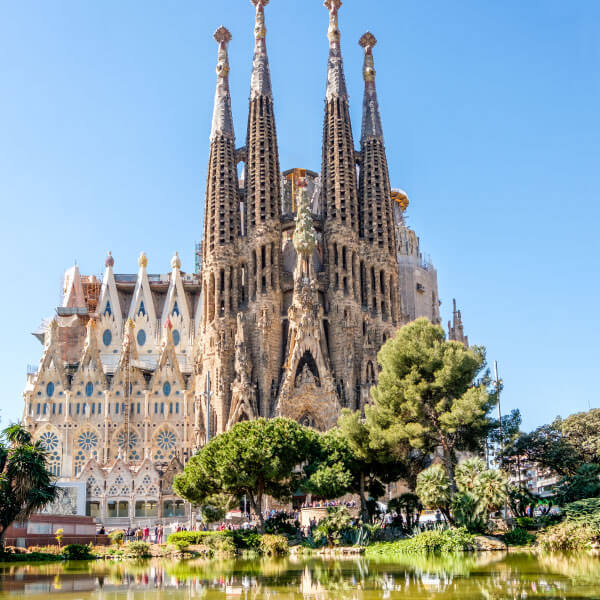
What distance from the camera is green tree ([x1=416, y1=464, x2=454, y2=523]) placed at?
3528cm

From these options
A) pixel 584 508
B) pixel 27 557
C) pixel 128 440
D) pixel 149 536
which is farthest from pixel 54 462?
pixel 584 508

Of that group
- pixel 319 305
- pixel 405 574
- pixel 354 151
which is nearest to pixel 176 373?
pixel 319 305

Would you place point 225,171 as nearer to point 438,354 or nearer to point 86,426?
point 86,426

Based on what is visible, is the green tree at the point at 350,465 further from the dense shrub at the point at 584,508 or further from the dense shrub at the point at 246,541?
the dense shrub at the point at 584,508

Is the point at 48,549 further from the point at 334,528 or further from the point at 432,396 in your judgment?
the point at 432,396

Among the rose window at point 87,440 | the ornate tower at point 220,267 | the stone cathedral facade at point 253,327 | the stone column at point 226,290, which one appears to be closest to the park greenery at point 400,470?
the stone cathedral facade at point 253,327

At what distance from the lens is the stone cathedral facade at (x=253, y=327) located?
207 feet

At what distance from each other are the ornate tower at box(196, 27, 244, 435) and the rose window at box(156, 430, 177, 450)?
15.2 feet

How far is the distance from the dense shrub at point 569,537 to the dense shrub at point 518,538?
136cm

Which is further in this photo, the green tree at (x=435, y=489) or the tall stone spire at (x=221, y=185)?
the tall stone spire at (x=221, y=185)

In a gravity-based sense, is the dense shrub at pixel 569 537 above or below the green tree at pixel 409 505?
below

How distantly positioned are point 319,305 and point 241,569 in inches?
1493

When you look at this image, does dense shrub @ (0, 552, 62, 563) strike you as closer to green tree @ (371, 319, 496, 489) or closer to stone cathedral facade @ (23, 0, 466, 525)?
green tree @ (371, 319, 496, 489)

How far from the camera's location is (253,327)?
65.4 metres
